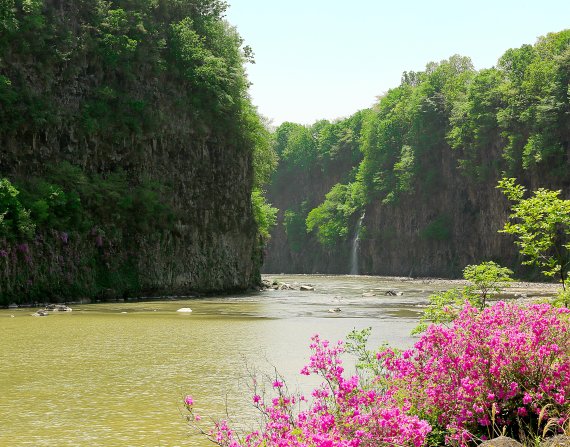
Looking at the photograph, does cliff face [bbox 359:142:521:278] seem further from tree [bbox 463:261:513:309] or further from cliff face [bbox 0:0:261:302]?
tree [bbox 463:261:513:309]

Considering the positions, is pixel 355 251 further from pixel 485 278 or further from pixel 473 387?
pixel 473 387

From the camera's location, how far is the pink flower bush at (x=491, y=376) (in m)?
7.57

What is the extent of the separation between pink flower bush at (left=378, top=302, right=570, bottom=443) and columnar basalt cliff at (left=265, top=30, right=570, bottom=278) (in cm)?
6602

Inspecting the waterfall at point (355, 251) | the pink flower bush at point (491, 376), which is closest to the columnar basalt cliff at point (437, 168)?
the waterfall at point (355, 251)

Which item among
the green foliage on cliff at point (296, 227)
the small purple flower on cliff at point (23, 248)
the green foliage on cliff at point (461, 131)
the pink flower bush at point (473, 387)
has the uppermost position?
the green foliage on cliff at point (461, 131)

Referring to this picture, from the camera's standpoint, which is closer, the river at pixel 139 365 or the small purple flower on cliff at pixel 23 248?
the river at pixel 139 365

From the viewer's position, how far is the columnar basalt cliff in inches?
2923

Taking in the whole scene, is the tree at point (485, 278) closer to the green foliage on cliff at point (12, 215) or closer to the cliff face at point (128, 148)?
the green foliage on cliff at point (12, 215)

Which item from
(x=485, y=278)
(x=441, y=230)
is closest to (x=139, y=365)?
(x=485, y=278)

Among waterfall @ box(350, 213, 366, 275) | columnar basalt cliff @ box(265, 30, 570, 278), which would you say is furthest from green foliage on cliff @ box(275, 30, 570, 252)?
waterfall @ box(350, 213, 366, 275)

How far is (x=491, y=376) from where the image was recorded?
25.1 feet

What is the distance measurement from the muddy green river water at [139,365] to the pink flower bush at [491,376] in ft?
9.11

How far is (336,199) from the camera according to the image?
129250 mm

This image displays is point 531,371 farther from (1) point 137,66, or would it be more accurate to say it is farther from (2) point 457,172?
(2) point 457,172
